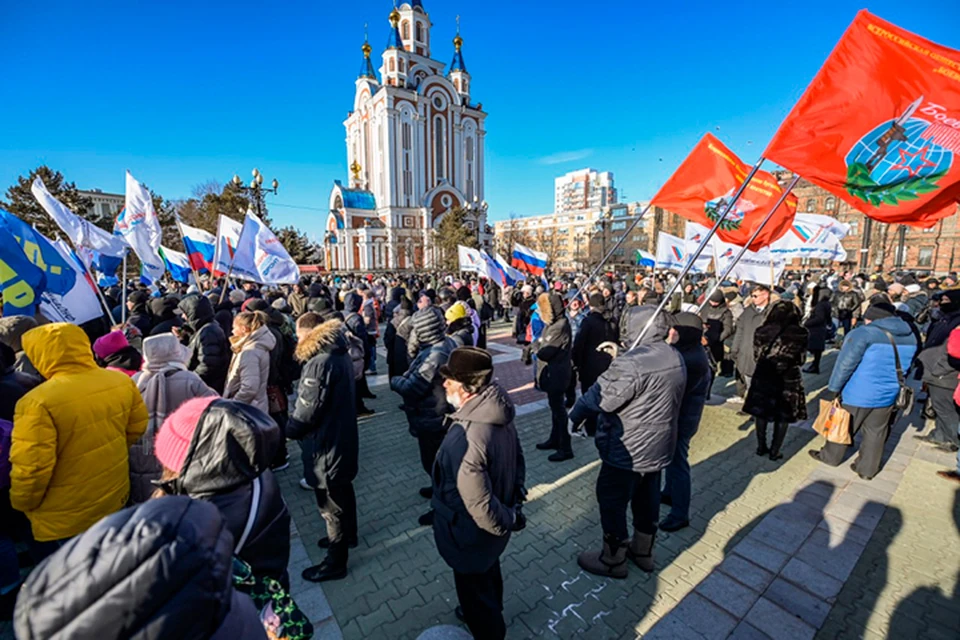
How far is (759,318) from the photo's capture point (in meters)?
6.78

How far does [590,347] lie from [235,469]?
4.78m

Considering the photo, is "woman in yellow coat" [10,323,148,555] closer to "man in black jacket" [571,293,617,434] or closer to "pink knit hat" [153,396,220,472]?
"pink knit hat" [153,396,220,472]

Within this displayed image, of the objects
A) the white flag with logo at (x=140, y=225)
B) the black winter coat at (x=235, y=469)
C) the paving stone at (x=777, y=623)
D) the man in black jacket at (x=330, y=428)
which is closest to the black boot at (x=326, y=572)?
the man in black jacket at (x=330, y=428)

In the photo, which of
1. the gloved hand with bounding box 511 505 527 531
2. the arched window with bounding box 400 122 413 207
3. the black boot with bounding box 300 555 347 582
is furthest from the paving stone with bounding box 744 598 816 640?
the arched window with bounding box 400 122 413 207

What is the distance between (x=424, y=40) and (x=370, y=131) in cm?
1773

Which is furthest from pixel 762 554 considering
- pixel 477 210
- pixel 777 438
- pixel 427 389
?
pixel 477 210

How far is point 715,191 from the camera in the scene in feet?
19.8

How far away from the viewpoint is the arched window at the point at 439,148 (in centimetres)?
5847

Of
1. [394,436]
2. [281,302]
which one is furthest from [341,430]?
[281,302]

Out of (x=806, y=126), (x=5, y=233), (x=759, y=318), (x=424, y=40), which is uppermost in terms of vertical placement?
(x=424, y=40)

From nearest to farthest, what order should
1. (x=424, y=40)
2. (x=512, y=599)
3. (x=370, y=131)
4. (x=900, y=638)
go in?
1. (x=900, y=638)
2. (x=512, y=599)
3. (x=370, y=131)
4. (x=424, y=40)

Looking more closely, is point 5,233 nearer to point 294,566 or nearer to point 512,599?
point 294,566

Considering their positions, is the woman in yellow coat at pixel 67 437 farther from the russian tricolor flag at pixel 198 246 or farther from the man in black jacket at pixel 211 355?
the russian tricolor flag at pixel 198 246

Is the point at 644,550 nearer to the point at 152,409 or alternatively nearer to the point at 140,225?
the point at 152,409
